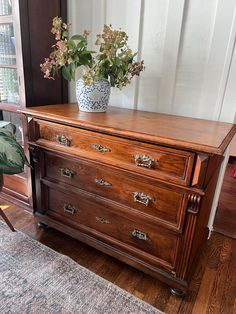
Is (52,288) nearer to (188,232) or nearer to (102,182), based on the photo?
→ (102,182)

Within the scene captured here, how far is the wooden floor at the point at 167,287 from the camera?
120 cm

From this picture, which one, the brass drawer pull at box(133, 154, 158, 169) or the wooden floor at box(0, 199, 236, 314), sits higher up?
the brass drawer pull at box(133, 154, 158, 169)

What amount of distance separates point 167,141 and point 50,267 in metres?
1.01

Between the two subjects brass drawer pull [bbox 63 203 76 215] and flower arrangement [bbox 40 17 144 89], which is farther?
brass drawer pull [bbox 63 203 76 215]

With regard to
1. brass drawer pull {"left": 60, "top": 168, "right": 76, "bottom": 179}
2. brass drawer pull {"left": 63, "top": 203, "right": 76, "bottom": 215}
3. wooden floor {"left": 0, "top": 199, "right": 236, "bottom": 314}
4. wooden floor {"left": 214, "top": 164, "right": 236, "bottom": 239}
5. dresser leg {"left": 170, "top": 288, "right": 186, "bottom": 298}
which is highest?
brass drawer pull {"left": 60, "top": 168, "right": 76, "bottom": 179}

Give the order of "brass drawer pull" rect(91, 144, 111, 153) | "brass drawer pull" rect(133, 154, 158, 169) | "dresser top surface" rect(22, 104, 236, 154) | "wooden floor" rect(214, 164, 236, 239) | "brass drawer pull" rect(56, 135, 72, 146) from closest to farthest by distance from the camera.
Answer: "dresser top surface" rect(22, 104, 236, 154)
"brass drawer pull" rect(133, 154, 158, 169)
"brass drawer pull" rect(91, 144, 111, 153)
"brass drawer pull" rect(56, 135, 72, 146)
"wooden floor" rect(214, 164, 236, 239)

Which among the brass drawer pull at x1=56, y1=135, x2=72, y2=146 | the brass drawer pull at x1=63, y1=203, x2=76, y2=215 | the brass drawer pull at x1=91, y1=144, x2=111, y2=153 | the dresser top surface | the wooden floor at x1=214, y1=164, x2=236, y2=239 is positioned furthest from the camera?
the wooden floor at x1=214, y1=164, x2=236, y2=239

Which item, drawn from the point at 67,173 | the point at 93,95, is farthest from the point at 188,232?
the point at 93,95

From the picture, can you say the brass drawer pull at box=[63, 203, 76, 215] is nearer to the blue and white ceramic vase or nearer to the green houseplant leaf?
the green houseplant leaf

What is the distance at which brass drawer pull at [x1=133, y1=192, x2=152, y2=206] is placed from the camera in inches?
44.8

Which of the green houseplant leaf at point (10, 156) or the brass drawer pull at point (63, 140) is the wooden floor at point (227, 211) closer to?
the brass drawer pull at point (63, 140)

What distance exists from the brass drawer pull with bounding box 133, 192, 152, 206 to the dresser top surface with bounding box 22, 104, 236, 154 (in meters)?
Result: 0.29

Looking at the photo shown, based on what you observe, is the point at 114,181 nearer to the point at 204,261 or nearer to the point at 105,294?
the point at 105,294

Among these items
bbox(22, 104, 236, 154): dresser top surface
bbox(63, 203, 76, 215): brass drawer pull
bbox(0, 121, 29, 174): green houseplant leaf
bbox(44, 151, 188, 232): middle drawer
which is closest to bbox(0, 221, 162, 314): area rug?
bbox(63, 203, 76, 215): brass drawer pull
